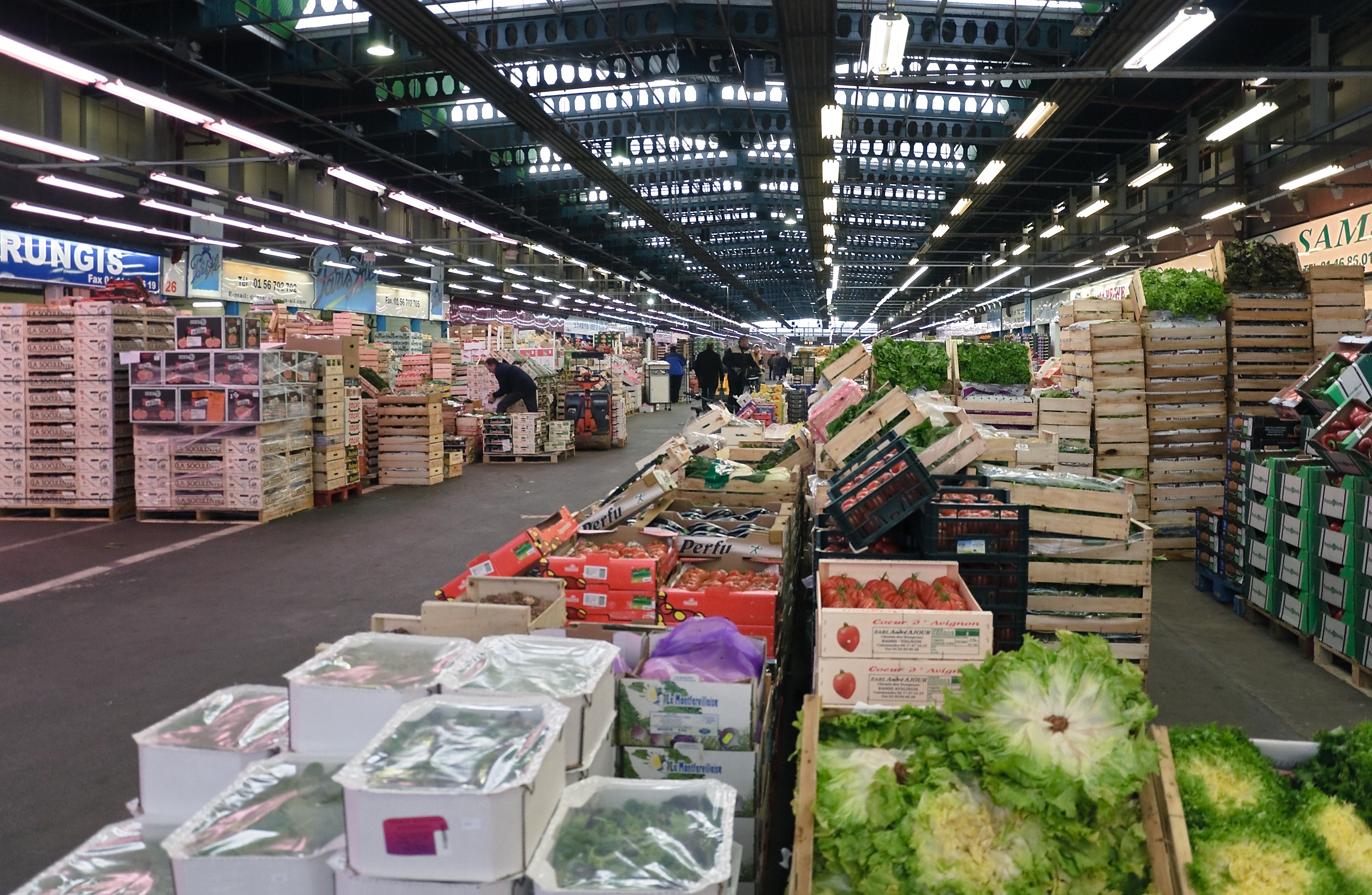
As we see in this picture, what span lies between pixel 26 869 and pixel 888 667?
3194 mm

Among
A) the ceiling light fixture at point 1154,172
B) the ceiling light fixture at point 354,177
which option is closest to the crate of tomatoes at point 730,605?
the ceiling light fixture at point 354,177

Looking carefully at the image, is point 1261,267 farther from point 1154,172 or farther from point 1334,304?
point 1154,172

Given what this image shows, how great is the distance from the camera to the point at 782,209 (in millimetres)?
27891

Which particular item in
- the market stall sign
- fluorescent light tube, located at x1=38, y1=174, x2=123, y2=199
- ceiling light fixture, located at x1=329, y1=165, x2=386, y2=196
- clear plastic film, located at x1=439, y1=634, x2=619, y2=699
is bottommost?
clear plastic film, located at x1=439, y1=634, x2=619, y2=699

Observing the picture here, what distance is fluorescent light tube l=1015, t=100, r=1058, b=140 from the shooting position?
36.1 feet

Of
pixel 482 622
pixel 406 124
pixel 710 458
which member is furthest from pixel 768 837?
pixel 406 124

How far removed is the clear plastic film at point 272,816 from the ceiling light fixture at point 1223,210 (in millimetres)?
16827

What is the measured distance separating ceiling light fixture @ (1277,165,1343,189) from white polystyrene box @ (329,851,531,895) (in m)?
14.3

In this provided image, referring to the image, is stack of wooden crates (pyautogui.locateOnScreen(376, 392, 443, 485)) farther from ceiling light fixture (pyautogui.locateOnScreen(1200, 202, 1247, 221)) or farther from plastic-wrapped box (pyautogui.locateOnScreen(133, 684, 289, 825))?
ceiling light fixture (pyautogui.locateOnScreen(1200, 202, 1247, 221))

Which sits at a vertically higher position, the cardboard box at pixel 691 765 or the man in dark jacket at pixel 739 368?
the man in dark jacket at pixel 739 368

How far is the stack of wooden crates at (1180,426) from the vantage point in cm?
863

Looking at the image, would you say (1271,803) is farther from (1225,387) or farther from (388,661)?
(1225,387)

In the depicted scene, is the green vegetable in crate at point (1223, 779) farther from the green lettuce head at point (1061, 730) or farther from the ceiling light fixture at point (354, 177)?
the ceiling light fixture at point (354, 177)

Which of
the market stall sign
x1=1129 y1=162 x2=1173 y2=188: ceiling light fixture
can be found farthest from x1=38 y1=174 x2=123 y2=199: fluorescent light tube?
x1=1129 y1=162 x2=1173 y2=188: ceiling light fixture
